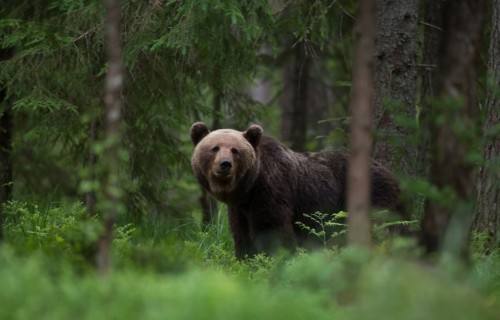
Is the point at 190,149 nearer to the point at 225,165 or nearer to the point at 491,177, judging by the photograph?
the point at 225,165

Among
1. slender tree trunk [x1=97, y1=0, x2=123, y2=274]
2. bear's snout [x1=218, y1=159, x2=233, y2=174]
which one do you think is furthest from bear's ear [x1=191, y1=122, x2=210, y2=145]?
slender tree trunk [x1=97, y1=0, x2=123, y2=274]

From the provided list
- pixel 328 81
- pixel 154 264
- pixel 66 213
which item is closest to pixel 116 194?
pixel 154 264

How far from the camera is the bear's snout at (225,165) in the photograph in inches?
355

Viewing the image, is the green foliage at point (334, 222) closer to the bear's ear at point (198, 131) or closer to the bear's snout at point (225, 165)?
the bear's snout at point (225, 165)

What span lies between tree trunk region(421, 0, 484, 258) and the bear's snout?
132 inches

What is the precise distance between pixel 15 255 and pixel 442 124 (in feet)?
10.2

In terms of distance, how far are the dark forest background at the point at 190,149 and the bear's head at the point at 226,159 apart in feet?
1.98

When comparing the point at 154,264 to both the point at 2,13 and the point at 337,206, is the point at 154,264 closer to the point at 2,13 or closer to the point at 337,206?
the point at 337,206

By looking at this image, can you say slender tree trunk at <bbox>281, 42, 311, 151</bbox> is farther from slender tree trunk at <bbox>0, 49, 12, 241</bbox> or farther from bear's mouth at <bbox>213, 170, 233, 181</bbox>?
bear's mouth at <bbox>213, 170, 233, 181</bbox>

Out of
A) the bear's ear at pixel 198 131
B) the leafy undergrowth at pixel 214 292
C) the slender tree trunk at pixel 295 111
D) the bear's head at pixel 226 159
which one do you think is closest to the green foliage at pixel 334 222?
the bear's head at pixel 226 159

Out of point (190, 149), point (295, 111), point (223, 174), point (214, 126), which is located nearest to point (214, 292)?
point (223, 174)

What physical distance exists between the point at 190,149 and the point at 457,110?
1027 cm

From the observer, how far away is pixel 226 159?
9055mm

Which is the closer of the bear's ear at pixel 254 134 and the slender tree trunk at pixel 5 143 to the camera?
the bear's ear at pixel 254 134
